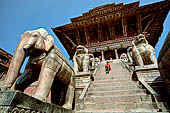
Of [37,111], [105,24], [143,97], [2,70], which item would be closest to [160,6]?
[105,24]

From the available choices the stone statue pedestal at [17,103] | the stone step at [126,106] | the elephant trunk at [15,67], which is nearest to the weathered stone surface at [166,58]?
the stone step at [126,106]

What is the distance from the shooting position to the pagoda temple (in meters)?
12.6

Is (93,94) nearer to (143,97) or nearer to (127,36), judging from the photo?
(143,97)

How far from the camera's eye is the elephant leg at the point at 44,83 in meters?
1.54

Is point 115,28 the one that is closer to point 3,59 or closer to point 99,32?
point 99,32

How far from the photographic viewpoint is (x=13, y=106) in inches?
37.9

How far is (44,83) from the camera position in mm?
1642

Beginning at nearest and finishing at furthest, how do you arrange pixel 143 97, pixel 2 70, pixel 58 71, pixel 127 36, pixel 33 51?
pixel 33 51, pixel 58 71, pixel 143 97, pixel 2 70, pixel 127 36

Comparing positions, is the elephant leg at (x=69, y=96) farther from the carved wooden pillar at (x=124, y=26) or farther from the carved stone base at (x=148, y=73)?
the carved wooden pillar at (x=124, y=26)

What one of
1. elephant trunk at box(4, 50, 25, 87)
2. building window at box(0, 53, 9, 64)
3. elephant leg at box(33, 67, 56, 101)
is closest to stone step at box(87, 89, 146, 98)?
elephant leg at box(33, 67, 56, 101)

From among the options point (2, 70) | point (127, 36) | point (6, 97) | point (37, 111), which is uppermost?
point (127, 36)

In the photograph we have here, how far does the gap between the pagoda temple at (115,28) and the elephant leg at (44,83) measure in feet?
38.7

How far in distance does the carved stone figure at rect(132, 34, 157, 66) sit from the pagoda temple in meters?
8.21

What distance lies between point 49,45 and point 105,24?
13.7m
